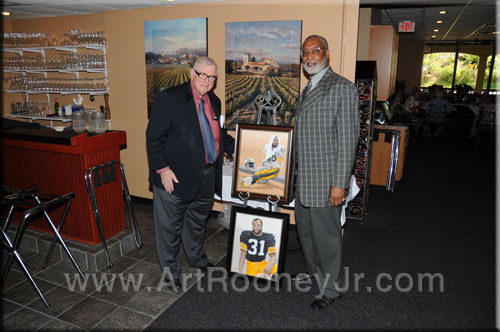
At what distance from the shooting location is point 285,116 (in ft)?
12.9

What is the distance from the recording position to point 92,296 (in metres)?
2.90

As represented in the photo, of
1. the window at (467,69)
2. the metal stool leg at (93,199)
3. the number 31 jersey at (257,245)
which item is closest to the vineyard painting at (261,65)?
the number 31 jersey at (257,245)

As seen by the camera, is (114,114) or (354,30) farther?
(114,114)

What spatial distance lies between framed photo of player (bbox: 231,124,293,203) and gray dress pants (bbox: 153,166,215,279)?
26 centimetres

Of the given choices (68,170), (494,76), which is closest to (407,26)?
(68,170)

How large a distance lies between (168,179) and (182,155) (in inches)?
8.1

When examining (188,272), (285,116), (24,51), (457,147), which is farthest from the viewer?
(457,147)

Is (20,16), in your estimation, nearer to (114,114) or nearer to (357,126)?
(114,114)

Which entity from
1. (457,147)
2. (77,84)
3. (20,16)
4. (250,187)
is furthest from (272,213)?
(457,147)

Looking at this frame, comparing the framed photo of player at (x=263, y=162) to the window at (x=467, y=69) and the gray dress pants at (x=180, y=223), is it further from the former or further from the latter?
the window at (x=467, y=69)

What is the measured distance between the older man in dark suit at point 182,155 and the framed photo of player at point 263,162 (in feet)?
0.62

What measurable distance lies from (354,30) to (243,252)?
2255 mm

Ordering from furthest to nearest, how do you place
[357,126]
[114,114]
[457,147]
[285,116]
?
[457,147], [114,114], [285,116], [357,126]

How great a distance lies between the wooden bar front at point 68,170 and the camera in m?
3.35
